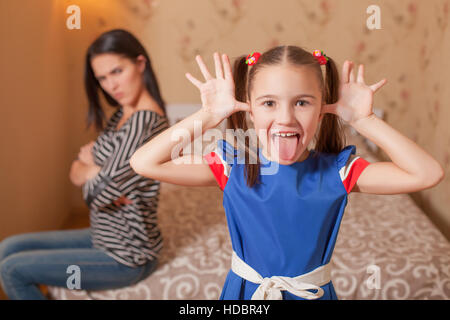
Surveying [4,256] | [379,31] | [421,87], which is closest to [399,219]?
[421,87]

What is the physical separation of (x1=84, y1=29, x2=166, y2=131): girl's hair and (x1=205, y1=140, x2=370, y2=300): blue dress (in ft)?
2.27

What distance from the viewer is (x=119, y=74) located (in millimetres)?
1338

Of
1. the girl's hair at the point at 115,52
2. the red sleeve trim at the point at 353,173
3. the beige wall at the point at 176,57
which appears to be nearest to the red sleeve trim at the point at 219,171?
the red sleeve trim at the point at 353,173

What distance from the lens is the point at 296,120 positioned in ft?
2.17

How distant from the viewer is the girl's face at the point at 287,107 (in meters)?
0.66

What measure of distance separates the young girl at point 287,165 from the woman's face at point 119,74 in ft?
2.17

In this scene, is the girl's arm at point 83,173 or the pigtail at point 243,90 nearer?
the pigtail at point 243,90

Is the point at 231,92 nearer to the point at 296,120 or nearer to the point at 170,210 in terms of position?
the point at 296,120

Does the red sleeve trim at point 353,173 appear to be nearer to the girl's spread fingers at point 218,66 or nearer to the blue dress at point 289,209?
the blue dress at point 289,209

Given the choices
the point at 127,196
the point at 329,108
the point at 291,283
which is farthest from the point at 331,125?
the point at 127,196

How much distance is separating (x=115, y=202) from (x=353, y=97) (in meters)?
0.91

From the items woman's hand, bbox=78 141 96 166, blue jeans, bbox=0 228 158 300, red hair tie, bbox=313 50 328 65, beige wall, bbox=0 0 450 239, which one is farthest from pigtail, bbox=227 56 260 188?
beige wall, bbox=0 0 450 239

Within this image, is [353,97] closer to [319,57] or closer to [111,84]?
[319,57]

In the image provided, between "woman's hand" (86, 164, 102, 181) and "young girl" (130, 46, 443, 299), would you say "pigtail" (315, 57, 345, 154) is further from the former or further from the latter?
"woman's hand" (86, 164, 102, 181)
